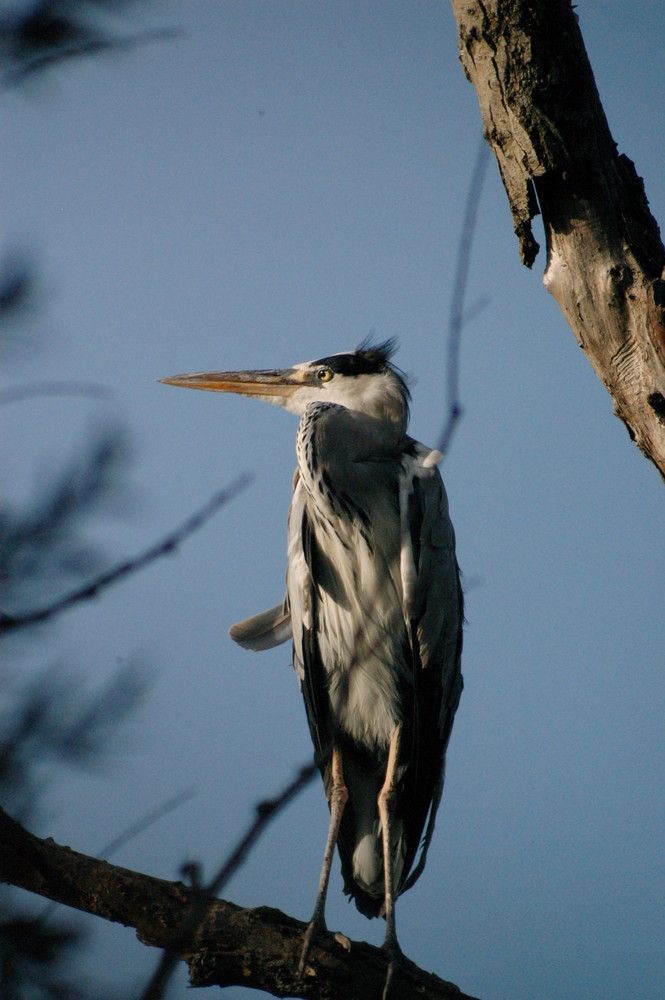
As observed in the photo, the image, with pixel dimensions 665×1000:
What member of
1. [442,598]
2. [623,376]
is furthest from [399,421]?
[623,376]

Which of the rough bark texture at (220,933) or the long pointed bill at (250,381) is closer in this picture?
the rough bark texture at (220,933)

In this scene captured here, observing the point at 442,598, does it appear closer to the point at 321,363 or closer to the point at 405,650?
the point at 405,650

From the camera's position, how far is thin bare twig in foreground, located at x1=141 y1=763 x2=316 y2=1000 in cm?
59

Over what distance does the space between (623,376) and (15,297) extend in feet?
4.01

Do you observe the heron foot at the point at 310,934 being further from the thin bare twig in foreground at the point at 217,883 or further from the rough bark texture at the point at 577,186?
the thin bare twig in foreground at the point at 217,883

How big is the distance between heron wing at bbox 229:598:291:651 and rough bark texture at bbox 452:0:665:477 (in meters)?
1.69

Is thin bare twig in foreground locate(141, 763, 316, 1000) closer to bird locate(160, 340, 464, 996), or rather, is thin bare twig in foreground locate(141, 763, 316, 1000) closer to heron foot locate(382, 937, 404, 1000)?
heron foot locate(382, 937, 404, 1000)

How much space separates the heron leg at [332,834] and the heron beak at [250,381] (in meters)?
1.42

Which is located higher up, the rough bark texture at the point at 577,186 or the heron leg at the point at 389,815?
the rough bark texture at the point at 577,186

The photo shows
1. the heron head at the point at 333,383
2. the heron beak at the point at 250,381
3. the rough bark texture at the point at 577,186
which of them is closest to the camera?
the rough bark texture at the point at 577,186

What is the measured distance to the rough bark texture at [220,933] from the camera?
1740mm

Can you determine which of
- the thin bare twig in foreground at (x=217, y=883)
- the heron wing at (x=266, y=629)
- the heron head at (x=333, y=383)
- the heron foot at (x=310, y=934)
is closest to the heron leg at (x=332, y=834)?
the heron foot at (x=310, y=934)

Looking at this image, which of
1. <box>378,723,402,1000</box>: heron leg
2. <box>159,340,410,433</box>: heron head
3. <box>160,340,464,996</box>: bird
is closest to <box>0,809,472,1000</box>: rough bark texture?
<box>378,723,402,1000</box>: heron leg

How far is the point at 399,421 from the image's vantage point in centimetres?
308
